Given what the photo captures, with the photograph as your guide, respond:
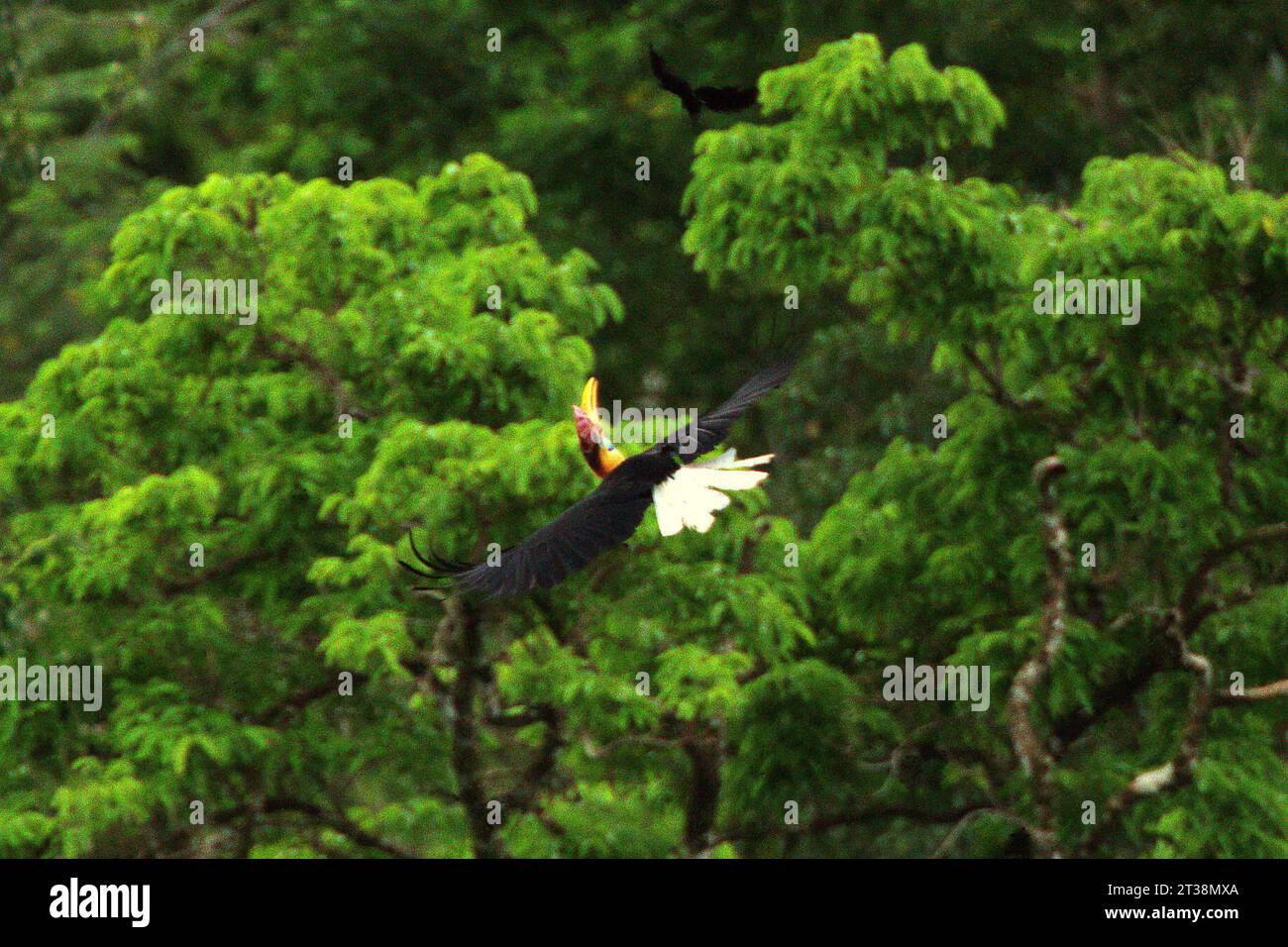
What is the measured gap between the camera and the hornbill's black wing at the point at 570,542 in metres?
7.71

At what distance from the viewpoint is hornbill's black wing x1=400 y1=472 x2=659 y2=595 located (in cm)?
Result: 771

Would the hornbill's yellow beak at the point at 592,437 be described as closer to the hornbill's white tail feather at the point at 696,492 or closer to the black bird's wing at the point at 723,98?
the hornbill's white tail feather at the point at 696,492

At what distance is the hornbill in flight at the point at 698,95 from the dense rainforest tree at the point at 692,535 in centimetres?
159

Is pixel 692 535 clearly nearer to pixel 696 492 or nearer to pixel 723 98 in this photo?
pixel 723 98

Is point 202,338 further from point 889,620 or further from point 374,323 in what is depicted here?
point 889,620

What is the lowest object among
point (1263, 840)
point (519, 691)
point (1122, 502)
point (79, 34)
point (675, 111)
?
point (1263, 840)

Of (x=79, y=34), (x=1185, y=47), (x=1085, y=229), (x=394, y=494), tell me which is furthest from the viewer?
(x=79, y=34)

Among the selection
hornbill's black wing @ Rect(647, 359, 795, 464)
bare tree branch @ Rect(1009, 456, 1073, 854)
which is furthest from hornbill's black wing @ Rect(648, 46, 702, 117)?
bare tree branch @ Rect(1009, 456, 1073, 854)

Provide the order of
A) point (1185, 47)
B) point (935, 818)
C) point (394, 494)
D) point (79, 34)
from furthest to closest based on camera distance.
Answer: point (79, 34)
point (1185, 47)
point (935, 818)
point (394, 494)

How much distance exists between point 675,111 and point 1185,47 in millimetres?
3717

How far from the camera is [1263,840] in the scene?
35.0 feet

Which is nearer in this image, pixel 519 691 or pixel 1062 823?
pixel 519 691

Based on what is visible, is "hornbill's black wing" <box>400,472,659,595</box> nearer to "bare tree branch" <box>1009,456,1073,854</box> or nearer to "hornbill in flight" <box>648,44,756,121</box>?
"hornbill in flight" <box>648,44,756,121</box>

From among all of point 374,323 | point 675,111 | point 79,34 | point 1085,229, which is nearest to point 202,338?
point 374,323
